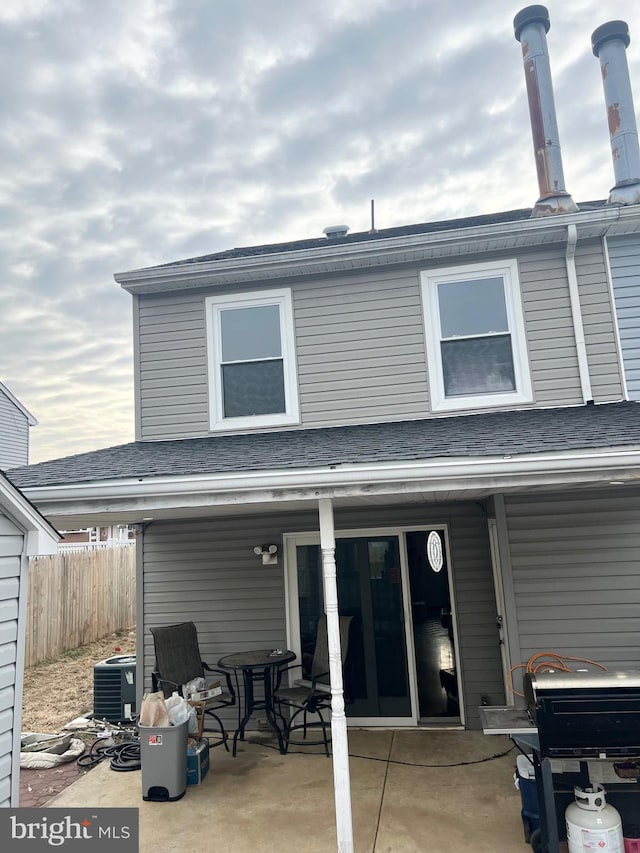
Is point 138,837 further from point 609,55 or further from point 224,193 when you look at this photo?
point 224,193

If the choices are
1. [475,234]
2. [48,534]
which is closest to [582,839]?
[48,534]

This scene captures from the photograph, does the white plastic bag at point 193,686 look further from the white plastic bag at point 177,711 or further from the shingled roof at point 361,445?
the shingled roof at point 361,445

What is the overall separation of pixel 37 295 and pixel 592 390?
1173 centimetres

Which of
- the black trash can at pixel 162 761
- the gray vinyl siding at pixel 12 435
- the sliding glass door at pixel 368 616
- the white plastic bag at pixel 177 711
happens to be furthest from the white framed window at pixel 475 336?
the gray vinyl siding at pixel 12 435

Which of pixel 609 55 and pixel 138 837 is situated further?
pixel 609 55

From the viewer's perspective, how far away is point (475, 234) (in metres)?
5.48

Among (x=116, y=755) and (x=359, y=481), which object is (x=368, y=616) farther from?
(x=359, y=481)

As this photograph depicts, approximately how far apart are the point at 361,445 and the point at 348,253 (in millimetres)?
2463

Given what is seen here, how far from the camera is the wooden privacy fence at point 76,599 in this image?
30.9 feet

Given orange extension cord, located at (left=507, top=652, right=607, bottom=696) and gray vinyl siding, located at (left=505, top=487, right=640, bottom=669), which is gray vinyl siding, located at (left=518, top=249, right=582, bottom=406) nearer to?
gray vinyl siding, located at (left=505, top=487, right=640, bottom=669)

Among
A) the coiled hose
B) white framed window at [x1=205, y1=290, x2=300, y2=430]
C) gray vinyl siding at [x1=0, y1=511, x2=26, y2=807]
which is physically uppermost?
white framed window at [x1=205, y1=290, x2=300, y2=430]

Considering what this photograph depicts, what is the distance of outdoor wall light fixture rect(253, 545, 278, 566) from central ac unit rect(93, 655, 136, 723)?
2.07 meters

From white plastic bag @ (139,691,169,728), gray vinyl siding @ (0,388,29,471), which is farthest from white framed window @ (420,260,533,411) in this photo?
gray vinyl siding @ (0,388,29,471)

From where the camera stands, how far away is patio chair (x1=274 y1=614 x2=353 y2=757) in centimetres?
505
